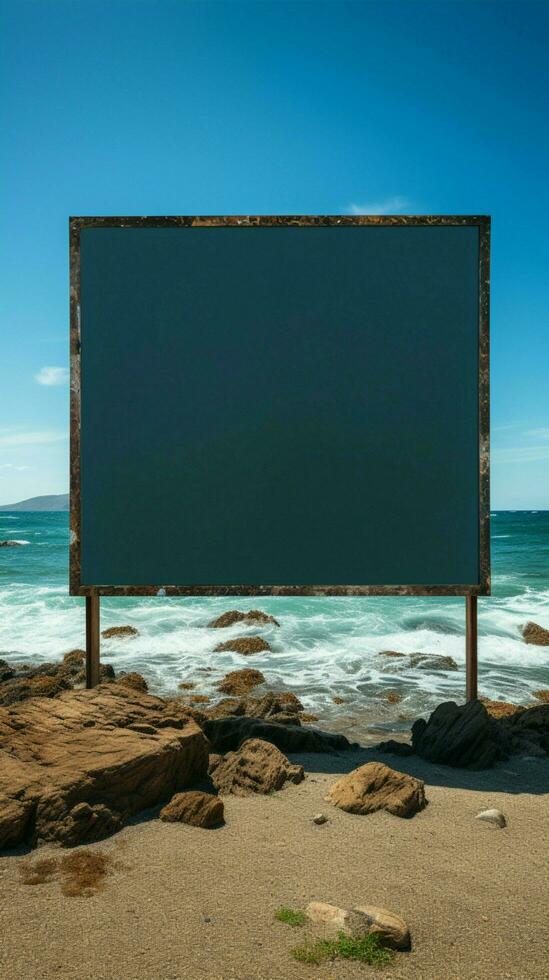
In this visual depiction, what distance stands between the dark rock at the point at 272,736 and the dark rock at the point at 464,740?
1007mm

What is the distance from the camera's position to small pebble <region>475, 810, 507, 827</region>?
17.7 ft

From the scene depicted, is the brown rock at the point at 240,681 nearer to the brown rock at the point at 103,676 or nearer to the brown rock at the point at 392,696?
the brown rock at the point at 103,676

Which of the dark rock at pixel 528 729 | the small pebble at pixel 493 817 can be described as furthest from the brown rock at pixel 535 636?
the small pebble at pixel 493 817

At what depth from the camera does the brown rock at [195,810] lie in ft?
17.0

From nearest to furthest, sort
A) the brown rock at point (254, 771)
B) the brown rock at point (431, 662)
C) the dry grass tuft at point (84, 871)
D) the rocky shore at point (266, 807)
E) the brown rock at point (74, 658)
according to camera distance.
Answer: the rocky shore at point (266, 807) → the dry grass tuft at point (84, 871) → the brown rock at point (254, 771) → the brown rock at point (431, 662) → the brown rock at point (74, 658)

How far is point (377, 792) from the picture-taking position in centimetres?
568

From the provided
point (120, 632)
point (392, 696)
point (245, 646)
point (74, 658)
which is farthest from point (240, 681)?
point (120, 632)

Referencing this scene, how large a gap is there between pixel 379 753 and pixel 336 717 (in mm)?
2385

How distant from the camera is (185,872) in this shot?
4.52 meters

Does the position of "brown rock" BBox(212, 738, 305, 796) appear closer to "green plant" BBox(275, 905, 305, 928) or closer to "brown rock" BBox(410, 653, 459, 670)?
"green plant" BBox(275, 905, 305, 928)

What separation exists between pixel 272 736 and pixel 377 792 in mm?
1812

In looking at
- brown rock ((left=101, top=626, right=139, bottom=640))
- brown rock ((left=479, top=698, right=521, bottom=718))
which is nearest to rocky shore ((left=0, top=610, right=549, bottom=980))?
brown rock ((left=479, top=698, right=521, bottom=718))

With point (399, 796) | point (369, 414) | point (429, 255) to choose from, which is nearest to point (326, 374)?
point (369, 414)

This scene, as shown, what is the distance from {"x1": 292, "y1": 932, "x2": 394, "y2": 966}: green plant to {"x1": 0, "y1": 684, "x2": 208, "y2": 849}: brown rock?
78.9 inches
